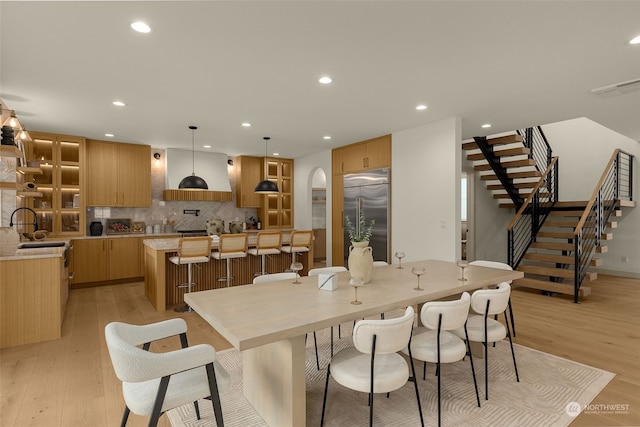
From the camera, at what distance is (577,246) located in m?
4.75

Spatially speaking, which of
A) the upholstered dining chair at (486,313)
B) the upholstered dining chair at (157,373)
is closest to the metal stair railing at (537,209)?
the upholstered dining chair at (486,313)

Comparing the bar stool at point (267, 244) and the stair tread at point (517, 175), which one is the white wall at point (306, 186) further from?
the stair tread at point (517, 175)

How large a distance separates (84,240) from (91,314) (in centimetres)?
198

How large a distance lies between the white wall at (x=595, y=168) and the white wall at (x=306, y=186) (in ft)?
16.9

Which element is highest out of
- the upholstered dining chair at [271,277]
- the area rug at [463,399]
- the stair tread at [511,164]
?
the stair tread at [511,164]

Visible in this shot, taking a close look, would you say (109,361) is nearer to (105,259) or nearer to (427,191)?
(105,259)

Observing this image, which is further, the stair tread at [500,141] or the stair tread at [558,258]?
the stair tread at [500,141]

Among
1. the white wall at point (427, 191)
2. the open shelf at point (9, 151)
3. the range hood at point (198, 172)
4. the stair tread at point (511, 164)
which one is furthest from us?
the range hood at point (198, 172)

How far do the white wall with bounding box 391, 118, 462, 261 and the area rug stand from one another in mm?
2093

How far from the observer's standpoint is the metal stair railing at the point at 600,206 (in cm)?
484

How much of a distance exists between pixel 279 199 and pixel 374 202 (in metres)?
3.13

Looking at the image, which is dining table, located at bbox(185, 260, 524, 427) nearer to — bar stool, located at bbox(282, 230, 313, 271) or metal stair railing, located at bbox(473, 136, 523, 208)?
bar stool, located at bbox(282, 230, 313, 271)

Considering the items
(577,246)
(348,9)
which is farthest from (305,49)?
(577,246)

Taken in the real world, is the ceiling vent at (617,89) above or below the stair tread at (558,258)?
above
